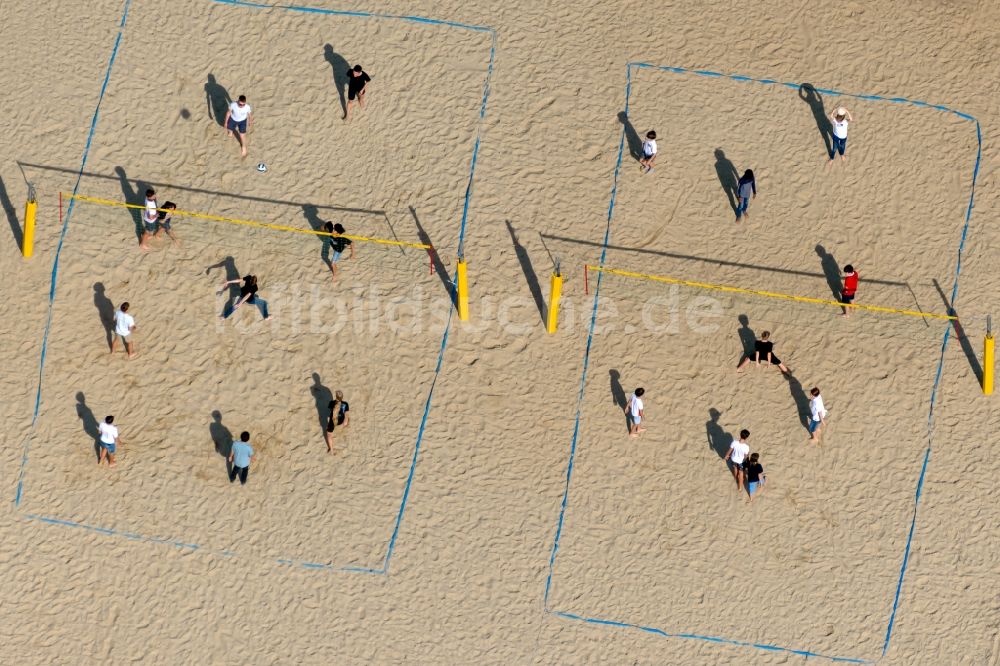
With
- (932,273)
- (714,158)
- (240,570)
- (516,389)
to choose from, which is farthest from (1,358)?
(932,273)

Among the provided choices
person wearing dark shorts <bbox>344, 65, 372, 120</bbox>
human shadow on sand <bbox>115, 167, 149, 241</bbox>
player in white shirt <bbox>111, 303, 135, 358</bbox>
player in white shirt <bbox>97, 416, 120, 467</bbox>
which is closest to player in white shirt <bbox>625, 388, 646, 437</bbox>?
person wearing dark shorts <bbox>344, 65, 372, 120</bbox>

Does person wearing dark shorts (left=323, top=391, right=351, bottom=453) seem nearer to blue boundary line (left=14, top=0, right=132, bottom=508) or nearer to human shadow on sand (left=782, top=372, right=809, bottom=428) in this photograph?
blue boundary line (left=14, top=0, right=132, bottom=508)

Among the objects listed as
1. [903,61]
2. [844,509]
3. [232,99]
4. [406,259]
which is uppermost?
[903,61]

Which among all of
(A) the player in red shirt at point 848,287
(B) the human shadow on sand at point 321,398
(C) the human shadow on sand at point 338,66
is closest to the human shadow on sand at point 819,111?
(A) the player in red shirt at point 848,287

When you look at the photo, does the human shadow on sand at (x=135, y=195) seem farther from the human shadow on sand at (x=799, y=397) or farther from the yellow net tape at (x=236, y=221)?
the human shadow on sand at (x=799, y=397)

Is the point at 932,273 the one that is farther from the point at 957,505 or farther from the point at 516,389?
the point at 516,389

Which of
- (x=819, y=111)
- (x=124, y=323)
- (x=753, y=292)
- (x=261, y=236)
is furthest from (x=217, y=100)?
(x=819, y=111)
